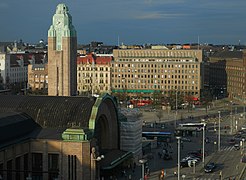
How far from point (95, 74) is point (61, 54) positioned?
4635 centimetres

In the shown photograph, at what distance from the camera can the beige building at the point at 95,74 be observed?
141625 mm

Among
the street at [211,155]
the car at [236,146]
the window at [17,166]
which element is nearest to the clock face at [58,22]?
the street at [211,155]

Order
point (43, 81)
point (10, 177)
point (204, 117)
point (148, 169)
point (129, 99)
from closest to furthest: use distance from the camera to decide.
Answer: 1. point (10, 177)
2. point (148, 169)
3. point (204, 117)
4. point (129, 99)
5. point (43, 81)

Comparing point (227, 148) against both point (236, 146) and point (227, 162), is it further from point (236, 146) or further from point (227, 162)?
point (227, 162)

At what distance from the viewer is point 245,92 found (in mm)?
137000

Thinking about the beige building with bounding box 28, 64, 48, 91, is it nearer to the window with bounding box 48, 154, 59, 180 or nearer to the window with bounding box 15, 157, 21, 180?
the window with bounding box 48, 154, 59, 180

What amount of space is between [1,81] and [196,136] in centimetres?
7759

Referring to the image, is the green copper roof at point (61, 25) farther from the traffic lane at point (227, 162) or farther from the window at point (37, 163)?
the window at point (37, 163)

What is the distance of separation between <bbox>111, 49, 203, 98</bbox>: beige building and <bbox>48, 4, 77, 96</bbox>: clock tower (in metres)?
39.8

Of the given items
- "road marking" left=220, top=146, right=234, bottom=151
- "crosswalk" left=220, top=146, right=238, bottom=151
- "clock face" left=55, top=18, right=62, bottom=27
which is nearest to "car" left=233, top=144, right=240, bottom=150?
"crosswalk" left=220, top=146, right=238, bottom=151

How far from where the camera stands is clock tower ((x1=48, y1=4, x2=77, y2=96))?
309 feet

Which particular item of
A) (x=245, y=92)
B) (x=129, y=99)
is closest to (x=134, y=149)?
(x=129, y=99)

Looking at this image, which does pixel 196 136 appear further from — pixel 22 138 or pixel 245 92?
Result: pixel 245 92

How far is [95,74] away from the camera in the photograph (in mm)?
143125
